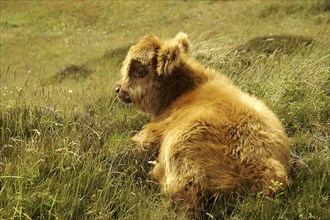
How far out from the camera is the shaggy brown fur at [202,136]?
12.3ft

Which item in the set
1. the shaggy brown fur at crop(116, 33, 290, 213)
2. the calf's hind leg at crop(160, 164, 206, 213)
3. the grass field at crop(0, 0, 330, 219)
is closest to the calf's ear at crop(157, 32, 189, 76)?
the shaggy brown fur at crop(116, 33, 290, 213)

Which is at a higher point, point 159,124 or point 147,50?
point 147,50

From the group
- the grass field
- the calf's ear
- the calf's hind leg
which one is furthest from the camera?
the calf's ear

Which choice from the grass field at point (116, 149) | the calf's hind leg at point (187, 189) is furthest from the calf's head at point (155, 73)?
the calf's hind leg at point (187, 189)

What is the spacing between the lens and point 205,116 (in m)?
4.05

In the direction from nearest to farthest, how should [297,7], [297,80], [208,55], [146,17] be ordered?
[297,80] < [208,55] < [297,7] < [146,17]

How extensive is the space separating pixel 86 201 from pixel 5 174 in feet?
2.08

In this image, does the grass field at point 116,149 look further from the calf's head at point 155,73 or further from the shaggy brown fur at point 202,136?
the calf's head at point 155,73

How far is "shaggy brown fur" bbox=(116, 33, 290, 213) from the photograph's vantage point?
148 inches

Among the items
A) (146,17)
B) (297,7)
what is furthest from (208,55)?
(146,17)

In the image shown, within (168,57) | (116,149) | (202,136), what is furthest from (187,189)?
(168,57)

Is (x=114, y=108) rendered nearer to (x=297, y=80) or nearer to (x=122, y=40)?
(x=297, y=80)

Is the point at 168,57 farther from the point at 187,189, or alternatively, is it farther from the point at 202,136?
the point at 187,189

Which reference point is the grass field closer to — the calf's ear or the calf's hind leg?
the calf's hind leg
